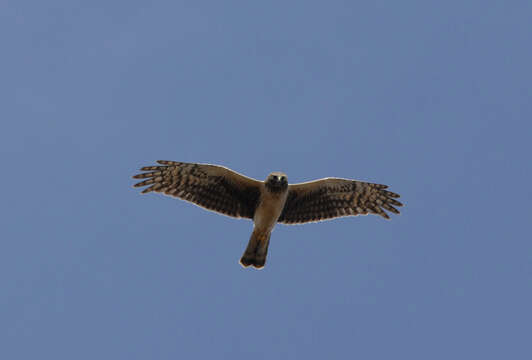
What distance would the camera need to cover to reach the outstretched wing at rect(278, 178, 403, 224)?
16016 mm

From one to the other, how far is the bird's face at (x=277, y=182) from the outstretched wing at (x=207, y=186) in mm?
544

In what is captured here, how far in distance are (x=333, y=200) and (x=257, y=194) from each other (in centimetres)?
185

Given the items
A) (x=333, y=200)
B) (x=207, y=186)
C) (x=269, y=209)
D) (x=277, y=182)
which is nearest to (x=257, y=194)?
(x=269, y=209)

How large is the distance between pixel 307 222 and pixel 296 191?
811mm

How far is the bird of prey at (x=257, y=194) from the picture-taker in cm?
1541

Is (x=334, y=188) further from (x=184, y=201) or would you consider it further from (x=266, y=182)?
(x=184, y=201)

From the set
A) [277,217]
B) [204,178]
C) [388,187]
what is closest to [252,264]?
[277,217]

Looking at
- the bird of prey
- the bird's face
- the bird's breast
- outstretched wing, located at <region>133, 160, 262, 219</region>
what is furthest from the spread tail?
the bird's face

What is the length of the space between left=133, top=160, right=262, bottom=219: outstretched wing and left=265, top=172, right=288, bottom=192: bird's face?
0.54 metres

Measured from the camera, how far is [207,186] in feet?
52.0

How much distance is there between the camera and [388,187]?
646 inches

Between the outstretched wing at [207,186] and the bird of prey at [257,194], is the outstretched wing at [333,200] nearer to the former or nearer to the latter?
the bird of prey at [257,194]

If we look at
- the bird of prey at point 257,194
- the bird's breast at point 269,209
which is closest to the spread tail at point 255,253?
the bird of prey at point 257,194

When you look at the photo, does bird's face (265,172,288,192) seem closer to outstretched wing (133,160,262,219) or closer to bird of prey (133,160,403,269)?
bird of prey (133,160,403,269)
